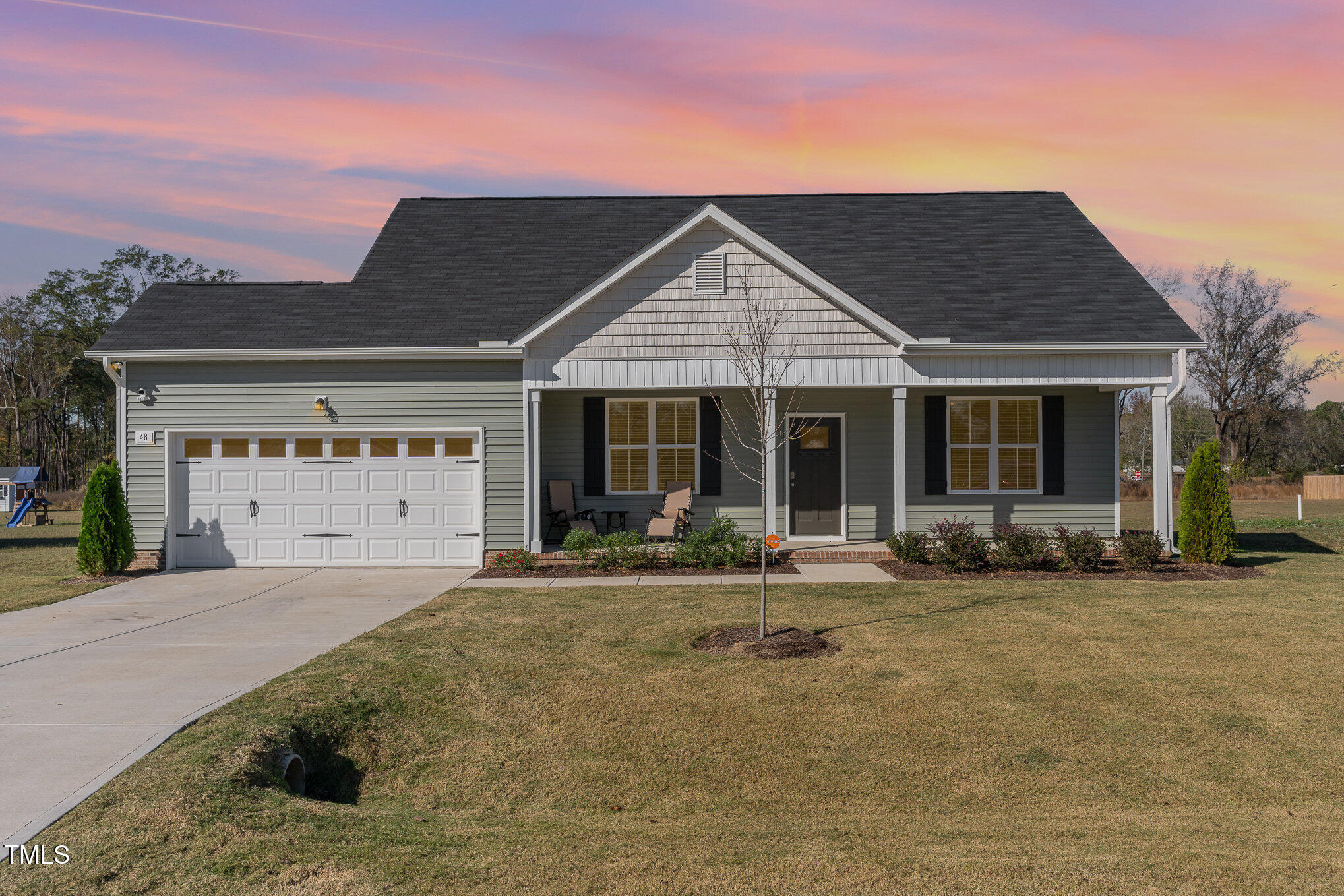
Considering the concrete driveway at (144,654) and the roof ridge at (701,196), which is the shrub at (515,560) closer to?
the concrete driveway at (144,654)

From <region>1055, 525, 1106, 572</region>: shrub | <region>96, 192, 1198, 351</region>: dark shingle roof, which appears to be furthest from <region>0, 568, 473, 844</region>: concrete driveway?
<region>1055, 525, 1106, 572</region>: shrub

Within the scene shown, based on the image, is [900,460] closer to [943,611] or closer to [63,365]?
[943,611]

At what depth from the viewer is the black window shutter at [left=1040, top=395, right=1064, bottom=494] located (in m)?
14.3

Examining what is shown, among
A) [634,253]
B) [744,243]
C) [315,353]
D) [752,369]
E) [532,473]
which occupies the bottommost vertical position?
[532,473]

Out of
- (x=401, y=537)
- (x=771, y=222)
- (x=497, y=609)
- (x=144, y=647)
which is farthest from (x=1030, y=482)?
(x=144, y=647)

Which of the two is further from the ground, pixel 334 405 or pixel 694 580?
pixel 334 405

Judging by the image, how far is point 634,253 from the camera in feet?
46.4

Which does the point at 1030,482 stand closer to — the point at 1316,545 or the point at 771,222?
the point at 1316,545

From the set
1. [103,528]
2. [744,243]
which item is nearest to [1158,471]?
[744,243]

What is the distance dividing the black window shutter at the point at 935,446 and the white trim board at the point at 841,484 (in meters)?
1.29

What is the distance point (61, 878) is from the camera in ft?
11.6

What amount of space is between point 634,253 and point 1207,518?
9.58 metres

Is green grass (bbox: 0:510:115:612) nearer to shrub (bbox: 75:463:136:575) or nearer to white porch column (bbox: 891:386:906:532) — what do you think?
shrub (bbox: 75:463:136:575)

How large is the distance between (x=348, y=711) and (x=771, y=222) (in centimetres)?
1336
